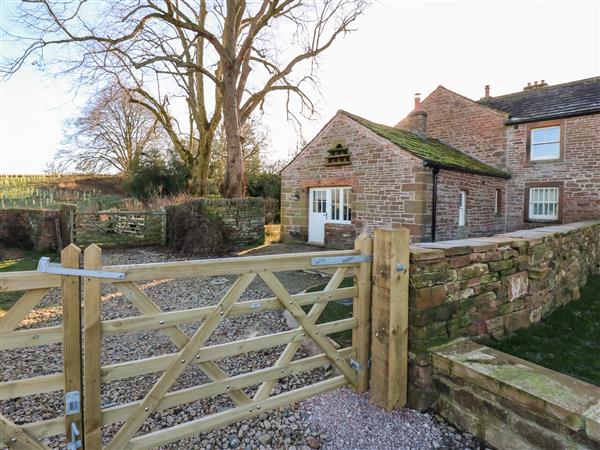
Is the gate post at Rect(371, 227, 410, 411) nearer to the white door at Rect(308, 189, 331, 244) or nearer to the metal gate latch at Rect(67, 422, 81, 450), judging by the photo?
the metal gate latch at Rect(67, 422, 81, 450)

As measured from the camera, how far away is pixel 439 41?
8.23m

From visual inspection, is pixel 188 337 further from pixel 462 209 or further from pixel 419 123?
pixel 419 123

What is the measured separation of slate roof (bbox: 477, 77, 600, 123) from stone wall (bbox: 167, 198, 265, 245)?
11157 millimetres

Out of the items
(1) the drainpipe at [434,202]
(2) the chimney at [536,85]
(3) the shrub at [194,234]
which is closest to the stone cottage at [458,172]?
(1) the drainpipe at [434,202]

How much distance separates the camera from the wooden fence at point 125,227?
38.7 feet

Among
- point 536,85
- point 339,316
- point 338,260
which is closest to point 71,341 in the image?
point 338,260

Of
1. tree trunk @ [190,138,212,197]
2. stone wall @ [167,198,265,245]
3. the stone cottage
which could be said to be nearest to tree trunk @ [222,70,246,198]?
stone wall @ [167,198,265,245]

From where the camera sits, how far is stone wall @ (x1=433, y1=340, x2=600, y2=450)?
2168mm

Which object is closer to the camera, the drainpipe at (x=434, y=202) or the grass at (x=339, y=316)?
the grass at (x=339, y=316)

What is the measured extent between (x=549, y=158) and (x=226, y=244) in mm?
12876

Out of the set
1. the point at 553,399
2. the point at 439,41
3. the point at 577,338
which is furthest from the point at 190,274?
the point at 439,41

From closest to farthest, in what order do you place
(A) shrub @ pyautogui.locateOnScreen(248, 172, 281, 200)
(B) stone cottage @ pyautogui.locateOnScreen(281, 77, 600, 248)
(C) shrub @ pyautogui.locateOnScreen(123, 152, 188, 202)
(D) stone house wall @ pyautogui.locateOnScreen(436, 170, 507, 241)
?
(B) stone cottage @ pyautogui.locateOnScreen(281, 77, 600, 248)
(D) stone house wall @ pyautogui.locateOnScreen(436, 170, 507, 241)
(C) shrub @ pyautogui.locateOnScreen(123, 152, 188, 202)
(A) shrub @ pyautogui.locateOnScreen(248, 172, 281, 200)

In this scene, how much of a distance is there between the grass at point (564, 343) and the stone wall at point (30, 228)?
1219cm

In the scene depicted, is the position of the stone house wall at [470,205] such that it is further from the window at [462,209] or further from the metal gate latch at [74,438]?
the metal gate latch at [74,438]
